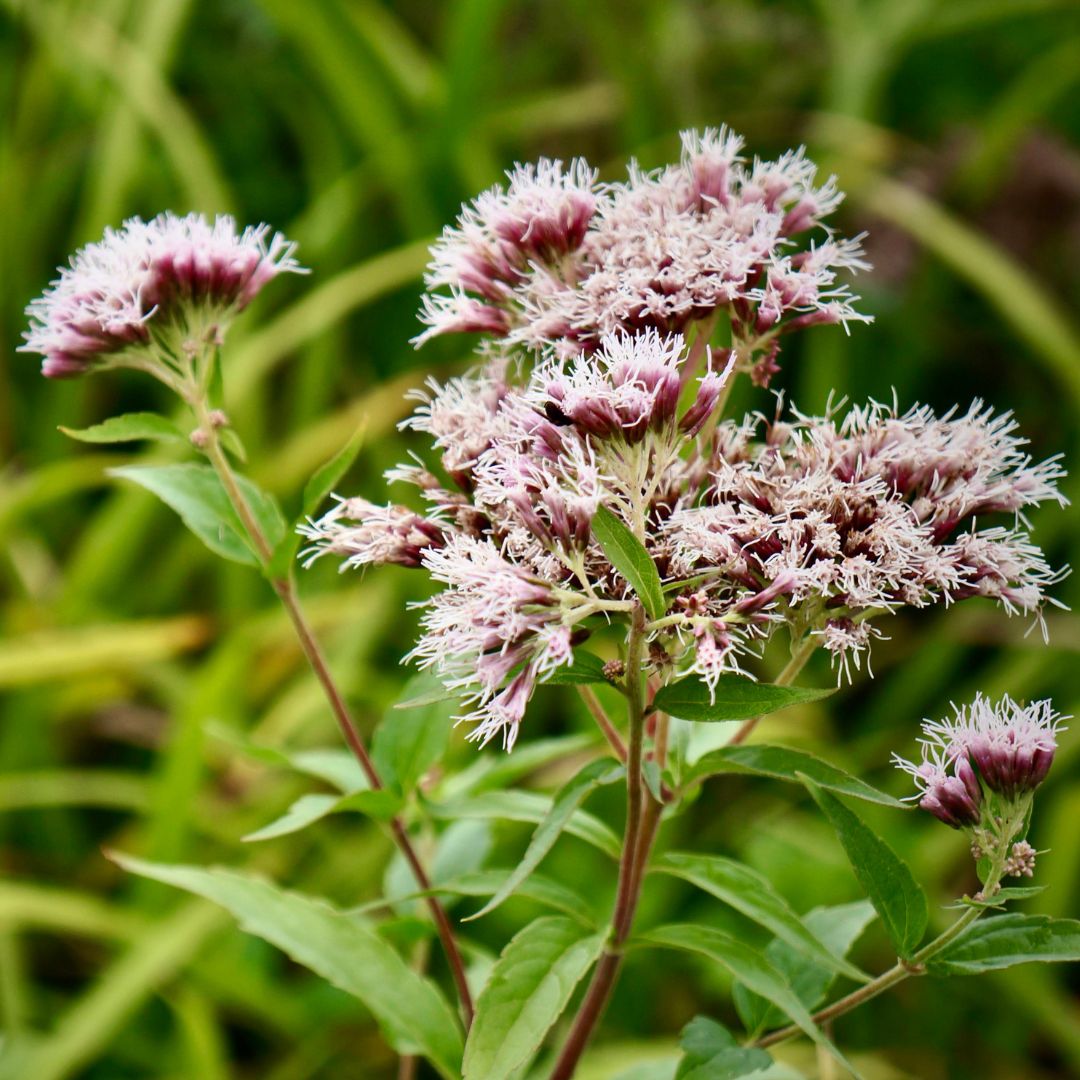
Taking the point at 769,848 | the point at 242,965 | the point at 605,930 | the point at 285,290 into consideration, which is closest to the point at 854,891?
the point at 769,848

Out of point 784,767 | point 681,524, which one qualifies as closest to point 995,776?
point 784,767

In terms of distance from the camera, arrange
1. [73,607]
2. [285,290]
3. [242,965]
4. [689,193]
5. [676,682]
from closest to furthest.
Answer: [676,682] < [689,193] < [242,965] < [73,607] < [285,290]

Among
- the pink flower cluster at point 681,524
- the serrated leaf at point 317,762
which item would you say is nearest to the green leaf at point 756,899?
the pink flower cluster at point 681,524

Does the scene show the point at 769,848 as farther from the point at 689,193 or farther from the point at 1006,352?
the point at 1006,352

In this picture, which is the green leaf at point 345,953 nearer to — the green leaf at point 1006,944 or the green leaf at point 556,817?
the green leaf at point 556,817

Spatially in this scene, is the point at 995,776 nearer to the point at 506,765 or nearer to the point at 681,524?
the point at 681,524

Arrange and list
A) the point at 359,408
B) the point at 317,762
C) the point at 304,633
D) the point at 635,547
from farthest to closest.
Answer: the point at 359,408
the point at 317,762
the point at 304,633
the point at 635,547
